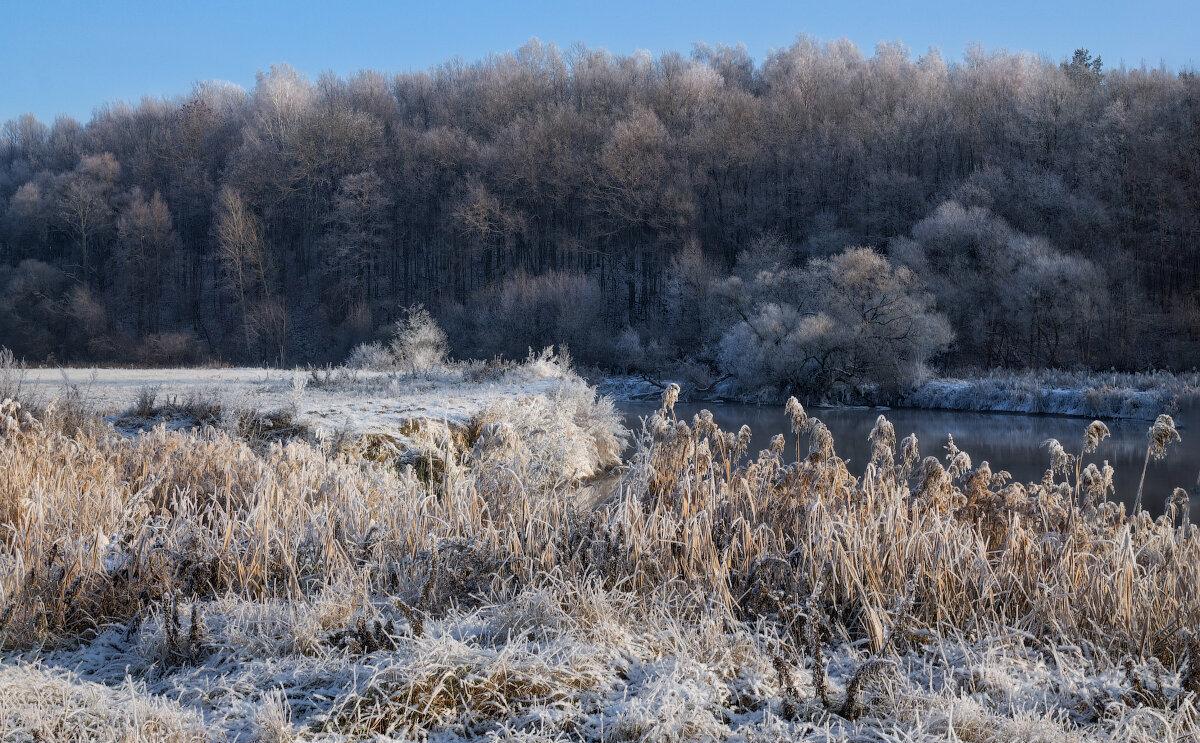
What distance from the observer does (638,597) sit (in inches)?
135

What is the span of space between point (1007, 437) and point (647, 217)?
31074 millimetres

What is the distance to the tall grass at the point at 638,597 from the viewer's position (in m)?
2.47

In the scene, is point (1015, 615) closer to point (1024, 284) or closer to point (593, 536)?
point (593, 536)

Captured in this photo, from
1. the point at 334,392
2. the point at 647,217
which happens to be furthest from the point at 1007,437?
the point at 647,217

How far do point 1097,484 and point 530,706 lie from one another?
356cm

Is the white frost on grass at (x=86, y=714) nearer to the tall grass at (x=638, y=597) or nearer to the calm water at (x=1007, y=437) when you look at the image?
the tall grass at (x=638, y=597)

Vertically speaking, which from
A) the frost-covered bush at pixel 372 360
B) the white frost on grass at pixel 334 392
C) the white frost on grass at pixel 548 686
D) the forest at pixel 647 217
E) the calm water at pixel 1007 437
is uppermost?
the forest at pixel 647 217

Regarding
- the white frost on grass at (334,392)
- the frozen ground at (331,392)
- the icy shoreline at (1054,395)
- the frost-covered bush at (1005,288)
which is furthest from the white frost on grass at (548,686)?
the frost-covered bush at (1005,288)

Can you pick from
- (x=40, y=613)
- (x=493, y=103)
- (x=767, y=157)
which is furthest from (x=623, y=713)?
(x=493, y=103)

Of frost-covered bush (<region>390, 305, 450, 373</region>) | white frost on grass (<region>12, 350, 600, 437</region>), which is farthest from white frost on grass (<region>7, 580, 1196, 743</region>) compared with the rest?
frost-covered bush (<region>390, 305, 450, 373</region>)

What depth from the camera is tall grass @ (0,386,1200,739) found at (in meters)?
2.47

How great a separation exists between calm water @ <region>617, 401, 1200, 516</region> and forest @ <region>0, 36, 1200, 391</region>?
4.00 meters

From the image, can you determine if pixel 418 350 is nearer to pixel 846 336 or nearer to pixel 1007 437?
pixel 846 336

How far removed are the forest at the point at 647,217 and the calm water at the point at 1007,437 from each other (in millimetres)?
4001
